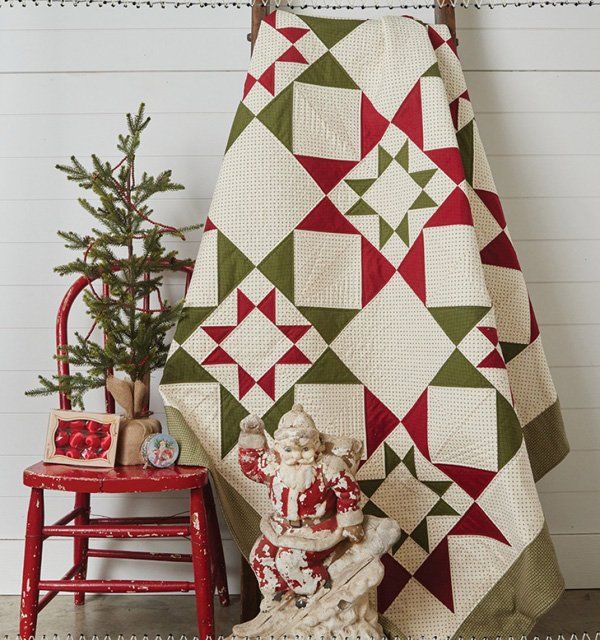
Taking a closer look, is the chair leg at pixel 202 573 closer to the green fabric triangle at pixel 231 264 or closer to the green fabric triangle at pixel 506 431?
the green fabric triangle at pixel 231 264

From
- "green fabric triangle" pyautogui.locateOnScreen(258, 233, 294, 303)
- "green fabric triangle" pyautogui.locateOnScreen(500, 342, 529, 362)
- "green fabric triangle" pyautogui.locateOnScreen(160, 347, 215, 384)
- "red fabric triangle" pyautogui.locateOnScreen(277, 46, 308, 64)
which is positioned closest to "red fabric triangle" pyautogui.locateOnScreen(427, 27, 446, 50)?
"red fabric triangle" pyautogui.locateOnScreen(277, 46, 308, 64)

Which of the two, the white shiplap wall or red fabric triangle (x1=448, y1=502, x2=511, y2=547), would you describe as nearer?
red fabric triangle (x1=448, y1=502, x2=511, y2=547)

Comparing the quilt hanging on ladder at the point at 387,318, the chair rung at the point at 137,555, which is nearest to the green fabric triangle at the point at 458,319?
the quilt hanging on ladder at the point at 387,318

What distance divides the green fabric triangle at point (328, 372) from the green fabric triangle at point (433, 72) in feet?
2.14

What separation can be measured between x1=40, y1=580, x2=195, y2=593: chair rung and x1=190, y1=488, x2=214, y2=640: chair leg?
0.15 feet

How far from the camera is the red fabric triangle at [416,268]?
59.6 inches

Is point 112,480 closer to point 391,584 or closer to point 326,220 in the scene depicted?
point 391,584

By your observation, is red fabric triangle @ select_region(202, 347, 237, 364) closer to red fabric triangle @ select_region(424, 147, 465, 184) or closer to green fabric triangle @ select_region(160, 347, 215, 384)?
green fabric triangle @ select_region(160, 347, 215, 384)

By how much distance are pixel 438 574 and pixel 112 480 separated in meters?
0.68

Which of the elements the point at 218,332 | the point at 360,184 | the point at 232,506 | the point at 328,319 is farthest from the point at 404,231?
the point at 232,506

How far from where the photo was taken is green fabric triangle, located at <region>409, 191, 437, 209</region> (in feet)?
4.98

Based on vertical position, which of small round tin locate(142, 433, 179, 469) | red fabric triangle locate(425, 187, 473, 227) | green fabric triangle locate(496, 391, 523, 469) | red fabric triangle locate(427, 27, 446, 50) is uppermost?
red fabric triangle locate(427, 27, 446, 50)

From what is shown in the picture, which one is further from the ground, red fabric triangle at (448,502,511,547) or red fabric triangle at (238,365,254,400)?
red fabric triangle at (238,365,254,400)

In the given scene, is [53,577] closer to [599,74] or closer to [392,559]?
[392,559]
